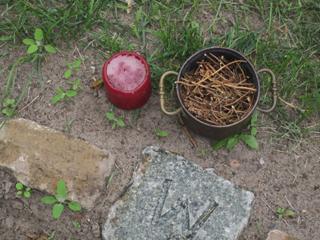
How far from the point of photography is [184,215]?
8.15 feet

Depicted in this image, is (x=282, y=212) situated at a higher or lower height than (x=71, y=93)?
lower

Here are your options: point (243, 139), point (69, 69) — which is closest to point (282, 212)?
point (243, 139)

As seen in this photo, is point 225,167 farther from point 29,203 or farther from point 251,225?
point 29,203

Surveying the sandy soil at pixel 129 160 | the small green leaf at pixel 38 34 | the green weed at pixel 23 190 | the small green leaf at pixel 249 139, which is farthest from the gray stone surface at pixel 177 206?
the small green leaf at pixel 38 34

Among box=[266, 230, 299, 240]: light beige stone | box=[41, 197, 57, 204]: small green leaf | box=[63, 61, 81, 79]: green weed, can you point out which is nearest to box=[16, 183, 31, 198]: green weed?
box=[41, 197, 57, 204]: small green leaf

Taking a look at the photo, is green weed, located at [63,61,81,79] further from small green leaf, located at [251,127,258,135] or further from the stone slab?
small green leaf, located at [251,127,258,135]

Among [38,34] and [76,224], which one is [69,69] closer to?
[38,34]

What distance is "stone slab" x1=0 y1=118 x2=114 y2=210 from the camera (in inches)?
101

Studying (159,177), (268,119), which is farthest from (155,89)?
(268,119)

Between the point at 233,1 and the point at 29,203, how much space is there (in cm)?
227

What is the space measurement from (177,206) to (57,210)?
83 cm

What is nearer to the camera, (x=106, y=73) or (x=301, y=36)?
(x=106, y=73)

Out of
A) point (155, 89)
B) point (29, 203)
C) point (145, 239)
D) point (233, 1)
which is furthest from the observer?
point (233, 1)

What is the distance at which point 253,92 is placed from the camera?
2.46 meters
